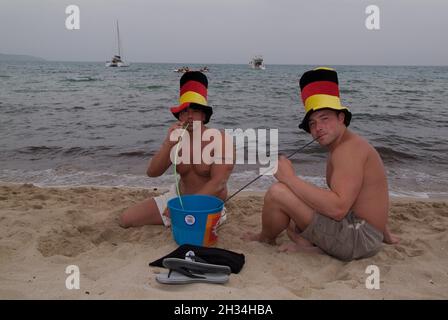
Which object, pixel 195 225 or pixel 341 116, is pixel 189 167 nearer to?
pixel 195 225

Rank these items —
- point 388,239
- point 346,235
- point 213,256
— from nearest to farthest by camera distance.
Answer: point 213,256 < point 346,235 < point 388,239

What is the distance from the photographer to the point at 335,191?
279 centimetres

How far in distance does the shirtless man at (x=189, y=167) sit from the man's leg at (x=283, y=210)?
2.15 ft

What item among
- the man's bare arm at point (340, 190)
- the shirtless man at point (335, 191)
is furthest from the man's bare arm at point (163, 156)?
the man's bare arm at point (340, 190)

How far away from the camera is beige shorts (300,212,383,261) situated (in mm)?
2984

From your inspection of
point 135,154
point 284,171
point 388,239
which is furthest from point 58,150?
point 388,239

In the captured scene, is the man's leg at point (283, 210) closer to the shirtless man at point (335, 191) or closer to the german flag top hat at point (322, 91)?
the shirtless man at point (335, 191)

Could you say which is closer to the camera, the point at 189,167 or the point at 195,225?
the point at 195,225

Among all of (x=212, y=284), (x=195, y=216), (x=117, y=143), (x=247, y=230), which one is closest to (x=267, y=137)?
(x=117, y=143)

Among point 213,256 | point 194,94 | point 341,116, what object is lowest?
point 213,256

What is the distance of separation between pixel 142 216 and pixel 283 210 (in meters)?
1.47

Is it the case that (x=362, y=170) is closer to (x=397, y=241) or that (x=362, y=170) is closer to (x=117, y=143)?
(x=397, y=241)
